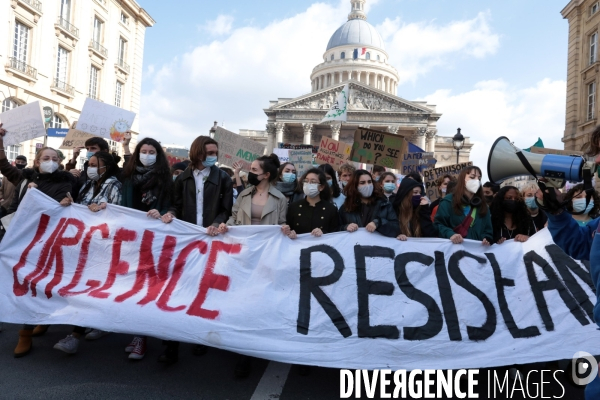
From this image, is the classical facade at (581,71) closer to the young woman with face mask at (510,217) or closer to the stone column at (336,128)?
the young woman with face mask at (510,217)

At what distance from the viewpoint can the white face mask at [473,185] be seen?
4.00 metres

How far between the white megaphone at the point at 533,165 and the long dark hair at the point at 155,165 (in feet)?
9.64

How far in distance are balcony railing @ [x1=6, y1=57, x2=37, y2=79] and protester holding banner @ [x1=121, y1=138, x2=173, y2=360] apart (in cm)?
1896

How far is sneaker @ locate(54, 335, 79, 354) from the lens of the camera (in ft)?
11.0

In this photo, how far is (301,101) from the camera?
185 feet

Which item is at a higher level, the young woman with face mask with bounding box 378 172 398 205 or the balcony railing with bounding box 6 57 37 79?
the balcony railing with bounding box 6 57 37 79

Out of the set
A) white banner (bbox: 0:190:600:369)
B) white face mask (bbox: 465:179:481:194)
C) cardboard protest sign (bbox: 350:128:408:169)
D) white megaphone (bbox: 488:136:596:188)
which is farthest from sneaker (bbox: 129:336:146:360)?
cardboard protest sign (bbox: 350:128:408:169)

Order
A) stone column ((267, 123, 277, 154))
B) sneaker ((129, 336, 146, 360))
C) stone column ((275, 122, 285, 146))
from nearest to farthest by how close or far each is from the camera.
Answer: sneaker ((129, 336, 146, 360))
stone column ((275, 122, 285, 146))
stone column ((267, 123, 277, 154))

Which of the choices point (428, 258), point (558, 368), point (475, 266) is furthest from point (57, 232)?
point (558, 368)

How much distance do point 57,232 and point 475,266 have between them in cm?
342

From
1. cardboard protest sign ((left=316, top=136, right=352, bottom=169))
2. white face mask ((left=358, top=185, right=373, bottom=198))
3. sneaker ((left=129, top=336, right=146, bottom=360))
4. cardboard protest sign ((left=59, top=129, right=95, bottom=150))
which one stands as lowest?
sneaker ((left=129, top=336, right=146, bottom=360))

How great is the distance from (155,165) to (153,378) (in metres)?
1.83

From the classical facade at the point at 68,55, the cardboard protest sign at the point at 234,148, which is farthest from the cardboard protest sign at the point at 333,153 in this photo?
the classical facade at the point at 68,55

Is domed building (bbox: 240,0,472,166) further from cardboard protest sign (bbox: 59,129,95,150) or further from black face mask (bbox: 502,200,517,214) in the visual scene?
black face mask (bbox: 502,200,517,214)
